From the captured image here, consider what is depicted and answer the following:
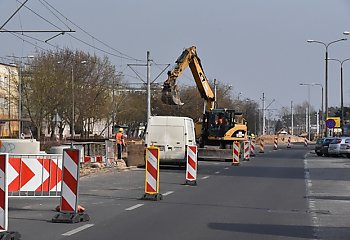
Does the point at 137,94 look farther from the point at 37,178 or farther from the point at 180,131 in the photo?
the point at 37,178

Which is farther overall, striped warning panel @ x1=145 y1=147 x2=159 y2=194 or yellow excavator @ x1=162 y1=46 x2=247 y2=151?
yellow excavator @ x1=162 y1=46 x2=247 y2=151

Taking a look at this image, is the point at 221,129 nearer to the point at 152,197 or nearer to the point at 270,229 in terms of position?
the point at 152,197

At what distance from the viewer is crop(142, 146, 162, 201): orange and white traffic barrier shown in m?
17.8

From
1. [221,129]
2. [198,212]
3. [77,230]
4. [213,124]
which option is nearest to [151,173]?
[198,212]

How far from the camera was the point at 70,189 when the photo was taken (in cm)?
1333

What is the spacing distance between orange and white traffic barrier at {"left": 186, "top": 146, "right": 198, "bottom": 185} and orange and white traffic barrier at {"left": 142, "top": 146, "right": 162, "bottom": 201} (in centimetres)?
455

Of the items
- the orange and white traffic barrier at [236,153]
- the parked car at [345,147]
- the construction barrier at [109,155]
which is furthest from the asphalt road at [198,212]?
the parked car at [345,147]

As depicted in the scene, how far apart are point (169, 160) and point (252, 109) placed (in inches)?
4035

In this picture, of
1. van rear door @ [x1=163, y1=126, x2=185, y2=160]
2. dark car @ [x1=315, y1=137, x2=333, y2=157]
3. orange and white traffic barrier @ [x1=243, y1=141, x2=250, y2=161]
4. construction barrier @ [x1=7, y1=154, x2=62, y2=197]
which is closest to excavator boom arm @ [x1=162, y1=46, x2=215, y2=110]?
orange and white traffic barrier @ [x1=243, y1=141, x2=250, y2=161]

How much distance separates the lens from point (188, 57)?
43094mm

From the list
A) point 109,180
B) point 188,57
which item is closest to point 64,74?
point 188,57

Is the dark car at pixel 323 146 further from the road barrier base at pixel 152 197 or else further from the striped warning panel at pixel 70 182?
the striped warning panel at pixel 70 182

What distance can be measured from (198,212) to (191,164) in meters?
7.24

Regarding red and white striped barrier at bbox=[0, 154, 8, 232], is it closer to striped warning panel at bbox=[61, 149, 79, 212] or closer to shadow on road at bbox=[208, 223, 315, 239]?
striped warning panel at bbox=[61, 149, 79, 212]
